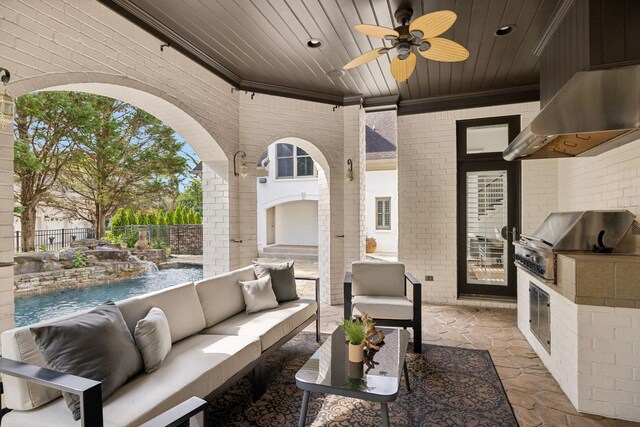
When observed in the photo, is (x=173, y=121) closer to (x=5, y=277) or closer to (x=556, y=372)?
(x=5, y=277)

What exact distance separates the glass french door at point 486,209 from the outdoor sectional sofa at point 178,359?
9.85ft

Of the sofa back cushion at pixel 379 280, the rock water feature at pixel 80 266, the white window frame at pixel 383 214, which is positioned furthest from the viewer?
the white window frame at pixel 383 214

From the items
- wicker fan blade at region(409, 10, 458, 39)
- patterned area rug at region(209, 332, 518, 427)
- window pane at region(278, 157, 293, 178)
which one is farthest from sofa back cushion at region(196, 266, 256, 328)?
window pane at region(278, 157, 293, 178)

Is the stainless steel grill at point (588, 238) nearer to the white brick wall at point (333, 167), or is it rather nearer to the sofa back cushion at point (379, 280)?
the sofa back cushion at point (379, 280)

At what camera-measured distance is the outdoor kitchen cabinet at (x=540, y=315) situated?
3.14 metres

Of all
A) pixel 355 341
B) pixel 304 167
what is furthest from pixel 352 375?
pixel 304 167

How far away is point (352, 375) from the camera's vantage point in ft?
7.00

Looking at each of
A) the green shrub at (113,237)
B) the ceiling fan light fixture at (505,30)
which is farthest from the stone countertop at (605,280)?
the green shrub at (113,237)

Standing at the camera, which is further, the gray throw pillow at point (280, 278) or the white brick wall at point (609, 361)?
the gray throw pillow at point (280, 278)

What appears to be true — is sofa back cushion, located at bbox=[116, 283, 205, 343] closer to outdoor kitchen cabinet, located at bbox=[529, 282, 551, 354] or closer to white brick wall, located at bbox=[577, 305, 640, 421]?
white brick wall, located at bbox=[577, 305, 640, 421]

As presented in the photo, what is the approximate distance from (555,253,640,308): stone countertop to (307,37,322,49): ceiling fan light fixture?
3.04m

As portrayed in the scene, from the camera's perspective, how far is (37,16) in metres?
2.45

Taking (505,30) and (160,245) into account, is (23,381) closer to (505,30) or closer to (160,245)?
(505,30)

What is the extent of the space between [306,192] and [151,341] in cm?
1039
